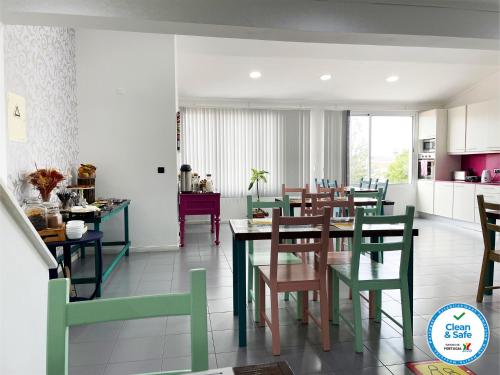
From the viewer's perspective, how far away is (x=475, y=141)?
277 inches

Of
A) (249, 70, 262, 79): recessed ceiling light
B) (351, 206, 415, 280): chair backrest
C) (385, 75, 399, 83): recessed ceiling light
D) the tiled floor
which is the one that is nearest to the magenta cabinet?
the tiled floor

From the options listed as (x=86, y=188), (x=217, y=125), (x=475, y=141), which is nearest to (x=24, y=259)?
(x=86, y=188)

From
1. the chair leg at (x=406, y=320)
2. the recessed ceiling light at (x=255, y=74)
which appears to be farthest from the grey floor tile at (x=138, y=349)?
the recessed ceiling light at (x=255, y=74)

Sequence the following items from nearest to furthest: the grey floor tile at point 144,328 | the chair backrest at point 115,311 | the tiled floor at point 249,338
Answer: the chair backrest at point 115,311 < the tiled floor at point 249,338 < the grey floor tile at point 144,328

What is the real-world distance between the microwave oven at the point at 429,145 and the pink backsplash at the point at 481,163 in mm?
677

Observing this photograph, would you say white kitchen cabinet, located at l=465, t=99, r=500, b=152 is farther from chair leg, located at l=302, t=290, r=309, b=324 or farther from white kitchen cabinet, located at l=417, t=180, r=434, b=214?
chair leg, located at l=302, t=290, r=309, b=324

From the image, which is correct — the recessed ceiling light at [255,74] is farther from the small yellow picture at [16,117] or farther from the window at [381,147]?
the small yellow picture at [16,117]

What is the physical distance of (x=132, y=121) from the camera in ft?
16.7

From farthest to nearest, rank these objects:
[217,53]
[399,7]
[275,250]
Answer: [217,53] < [399,7] < [275,250]

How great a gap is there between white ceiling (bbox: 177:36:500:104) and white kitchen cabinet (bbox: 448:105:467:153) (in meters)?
0.51

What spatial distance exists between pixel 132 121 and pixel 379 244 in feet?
12.7

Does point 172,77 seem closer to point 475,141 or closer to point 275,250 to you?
point 275,250

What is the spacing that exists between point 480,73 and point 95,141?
271 inches

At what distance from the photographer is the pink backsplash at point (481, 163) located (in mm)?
7102
